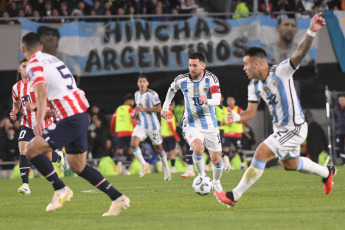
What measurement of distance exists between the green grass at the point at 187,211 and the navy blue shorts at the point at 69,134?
2.85 ft

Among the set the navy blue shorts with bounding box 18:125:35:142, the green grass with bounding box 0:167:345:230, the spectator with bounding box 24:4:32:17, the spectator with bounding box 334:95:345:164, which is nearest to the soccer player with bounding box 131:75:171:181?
the navy blue shorts with bounding box 18:125:35:142

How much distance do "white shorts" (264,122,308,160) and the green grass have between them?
0.71 metres

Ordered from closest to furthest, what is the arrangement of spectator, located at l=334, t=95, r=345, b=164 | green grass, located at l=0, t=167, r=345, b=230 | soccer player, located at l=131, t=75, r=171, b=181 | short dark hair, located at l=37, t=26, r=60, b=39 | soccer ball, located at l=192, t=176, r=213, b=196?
green grass, located at l=0, t=167, r=345, b=230
soccer ball, located at l=192, t=176, r=213, b=196
soccer player, located at l=131, t=75, r=171, b=181
short dark hair, located at l=37, t=26, r=60, b=39
spectator, located at l=334, t=95, r=345, b=164

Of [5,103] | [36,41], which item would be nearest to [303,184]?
[36,41]

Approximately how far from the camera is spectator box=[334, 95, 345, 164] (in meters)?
24.7

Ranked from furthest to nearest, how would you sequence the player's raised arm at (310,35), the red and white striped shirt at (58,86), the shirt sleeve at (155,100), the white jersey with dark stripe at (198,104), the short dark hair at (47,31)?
the short dark hair at (47,31), the shirt sleeve at (155,100), the white jersey with dark stripe at (198,104), the red and white striped shirt at (58,86), the player's raised arm at (310,35)

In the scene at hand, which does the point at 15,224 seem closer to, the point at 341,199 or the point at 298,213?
the point at 298,213

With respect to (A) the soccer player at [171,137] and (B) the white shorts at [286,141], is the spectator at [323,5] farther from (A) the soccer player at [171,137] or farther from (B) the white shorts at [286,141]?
(B) the white shorts at [286,141]

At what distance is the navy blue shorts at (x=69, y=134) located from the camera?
9.31 m

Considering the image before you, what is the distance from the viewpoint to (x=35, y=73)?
936cm

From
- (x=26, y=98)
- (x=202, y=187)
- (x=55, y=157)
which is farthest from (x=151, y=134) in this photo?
(x=202, y=187)

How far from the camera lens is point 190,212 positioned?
9.80 metres

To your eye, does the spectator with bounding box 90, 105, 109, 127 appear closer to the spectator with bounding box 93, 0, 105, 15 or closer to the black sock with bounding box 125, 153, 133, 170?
the black sock with bounding box 125, 153, 133, 170

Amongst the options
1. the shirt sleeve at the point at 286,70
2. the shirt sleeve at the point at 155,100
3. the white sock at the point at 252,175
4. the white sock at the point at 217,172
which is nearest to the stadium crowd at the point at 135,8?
the shirt sleeve at the point at 155,100
